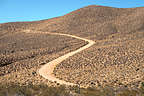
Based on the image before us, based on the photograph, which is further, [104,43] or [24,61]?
[104,43]

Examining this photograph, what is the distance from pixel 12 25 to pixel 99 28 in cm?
3235

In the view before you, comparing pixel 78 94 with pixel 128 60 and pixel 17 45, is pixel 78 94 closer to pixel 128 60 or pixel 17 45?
pixel 128 60

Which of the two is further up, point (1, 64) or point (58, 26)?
point (58, 26)

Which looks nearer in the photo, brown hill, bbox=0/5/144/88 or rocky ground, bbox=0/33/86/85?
brown hill, bbox=0/5/144/88

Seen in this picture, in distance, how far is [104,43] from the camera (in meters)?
36.4

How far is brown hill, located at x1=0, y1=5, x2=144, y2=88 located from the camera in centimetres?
1758

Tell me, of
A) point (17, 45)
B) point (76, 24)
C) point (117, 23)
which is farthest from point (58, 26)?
point (17, 45)

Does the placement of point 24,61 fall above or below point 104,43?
below

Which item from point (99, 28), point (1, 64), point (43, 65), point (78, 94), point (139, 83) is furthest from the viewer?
point (99, 28)

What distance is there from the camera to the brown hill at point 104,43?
1758 centimetres

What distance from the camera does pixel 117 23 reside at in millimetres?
56938

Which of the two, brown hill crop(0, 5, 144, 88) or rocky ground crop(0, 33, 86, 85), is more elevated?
brown hill crop(0, 5, 144, 88)

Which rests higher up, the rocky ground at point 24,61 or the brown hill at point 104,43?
the brown hill at point 104,43

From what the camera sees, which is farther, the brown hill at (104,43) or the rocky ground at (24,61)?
the rocky ground at (24,61)
